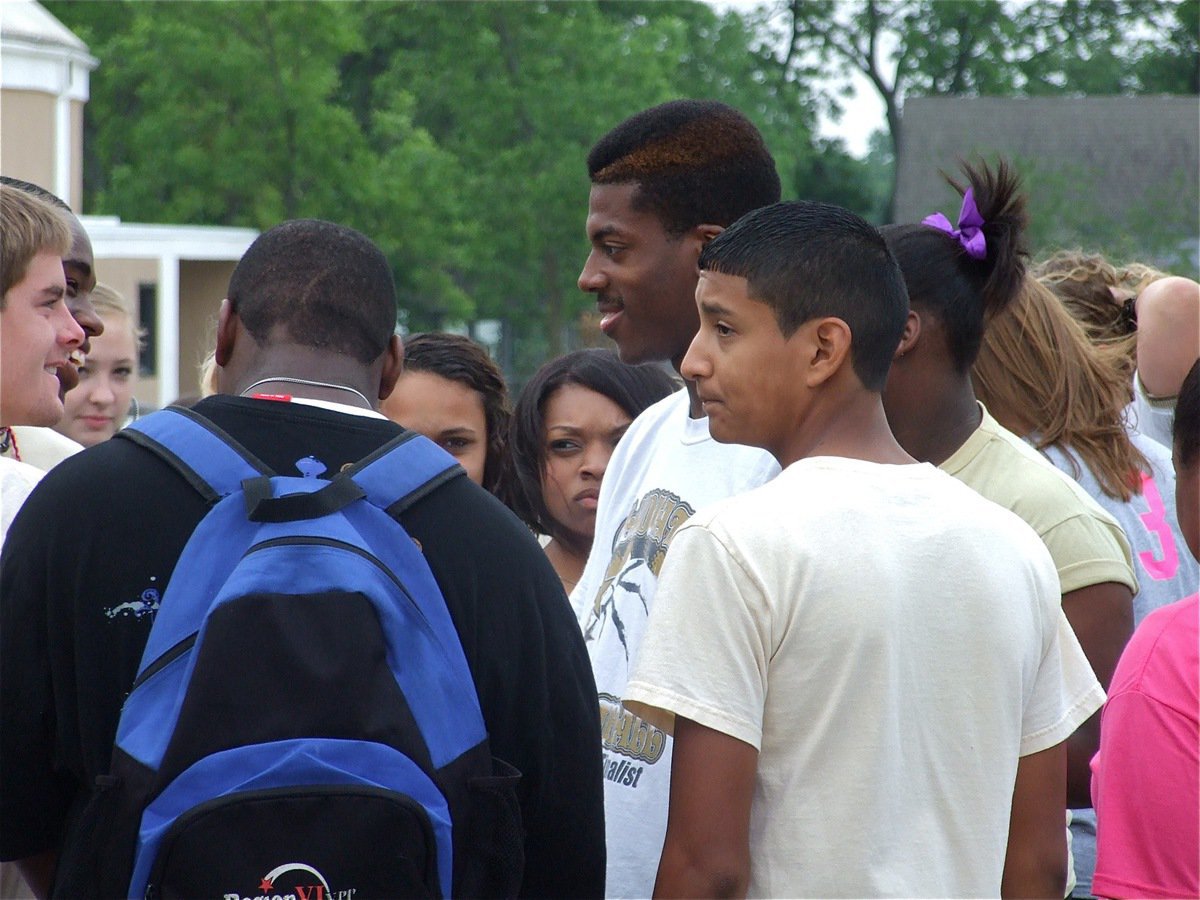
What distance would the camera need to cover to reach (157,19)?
23703 mm

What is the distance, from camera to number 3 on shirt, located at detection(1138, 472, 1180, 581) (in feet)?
12.1

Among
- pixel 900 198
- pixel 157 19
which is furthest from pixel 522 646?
pixel 900 198

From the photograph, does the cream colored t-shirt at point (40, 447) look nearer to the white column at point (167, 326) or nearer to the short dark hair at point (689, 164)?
the short dark hair at point (689, 164)

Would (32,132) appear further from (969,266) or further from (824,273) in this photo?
(824,273)

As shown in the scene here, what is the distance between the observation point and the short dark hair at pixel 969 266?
10.1 ft

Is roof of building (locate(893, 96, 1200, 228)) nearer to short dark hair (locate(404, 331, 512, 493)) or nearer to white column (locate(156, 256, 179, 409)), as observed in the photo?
white column (locate(156, 256, 179, 409))

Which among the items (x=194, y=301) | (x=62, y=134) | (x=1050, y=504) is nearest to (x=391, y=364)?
(x=1050, y=504)

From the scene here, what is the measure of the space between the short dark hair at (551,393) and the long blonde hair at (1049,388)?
1077mm

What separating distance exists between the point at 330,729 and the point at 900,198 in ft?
126

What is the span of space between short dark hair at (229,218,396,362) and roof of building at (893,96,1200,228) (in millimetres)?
36360

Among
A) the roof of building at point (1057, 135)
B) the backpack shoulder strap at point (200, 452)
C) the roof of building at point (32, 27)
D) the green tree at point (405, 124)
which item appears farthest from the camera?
the roof of building at point (1057, 135)

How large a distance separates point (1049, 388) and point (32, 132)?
22.1 metres

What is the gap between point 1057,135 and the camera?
39250 mm

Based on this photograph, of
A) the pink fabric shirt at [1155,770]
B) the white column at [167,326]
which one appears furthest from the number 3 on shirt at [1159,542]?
the white column at [167,326]
